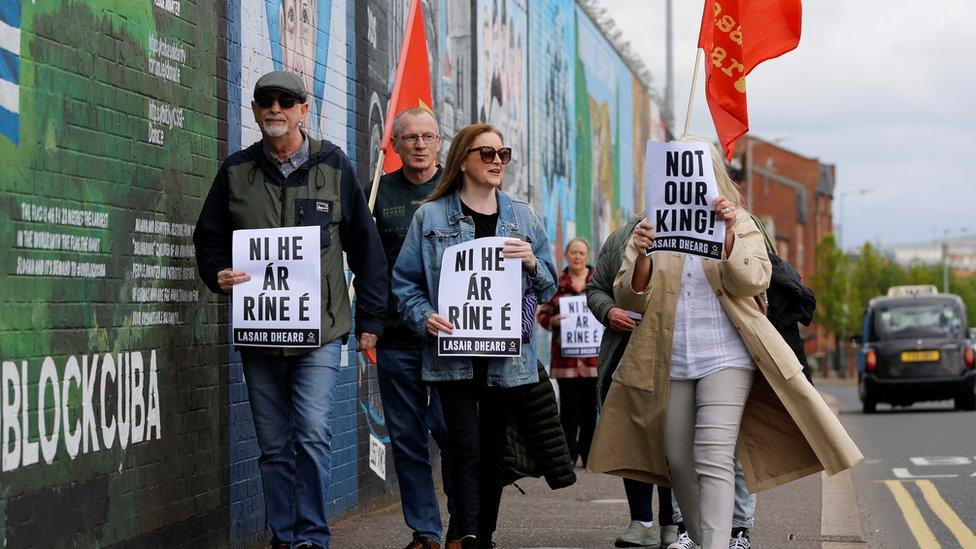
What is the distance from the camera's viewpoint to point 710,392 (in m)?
6.73

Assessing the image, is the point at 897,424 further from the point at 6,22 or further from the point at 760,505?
the point at 6,22

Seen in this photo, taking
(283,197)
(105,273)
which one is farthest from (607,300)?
(105,273)

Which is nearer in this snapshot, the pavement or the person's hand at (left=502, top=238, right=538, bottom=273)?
the person's hand at (left=502, top=238, right=538, bottom=273)

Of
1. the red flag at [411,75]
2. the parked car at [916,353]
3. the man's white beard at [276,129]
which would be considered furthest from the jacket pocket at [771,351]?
the parked car at [916,353]

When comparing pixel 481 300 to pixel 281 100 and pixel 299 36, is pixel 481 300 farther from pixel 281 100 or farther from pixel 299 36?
pixel 299 36

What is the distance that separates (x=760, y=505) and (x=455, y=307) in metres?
4.45

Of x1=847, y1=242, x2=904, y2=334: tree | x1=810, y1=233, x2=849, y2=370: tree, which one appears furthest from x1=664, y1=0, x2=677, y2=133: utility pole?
x1=847, y1=242, x2=904, y2=334: tree

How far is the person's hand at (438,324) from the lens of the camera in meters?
6.89

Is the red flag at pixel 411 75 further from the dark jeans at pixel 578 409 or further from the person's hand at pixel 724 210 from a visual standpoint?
the dark jeans at pixel 578 409

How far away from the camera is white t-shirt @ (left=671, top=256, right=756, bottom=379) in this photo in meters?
6.76

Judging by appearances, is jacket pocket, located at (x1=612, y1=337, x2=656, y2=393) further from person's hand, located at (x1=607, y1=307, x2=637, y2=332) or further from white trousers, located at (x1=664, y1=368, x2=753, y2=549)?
person's hand, located at (x1=607, y1=307, x2=637, y2=332)

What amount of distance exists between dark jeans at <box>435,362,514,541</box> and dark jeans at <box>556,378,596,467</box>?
5701 mm

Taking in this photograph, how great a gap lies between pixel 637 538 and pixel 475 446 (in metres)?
1.69

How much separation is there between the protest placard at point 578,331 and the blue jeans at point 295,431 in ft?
20.3
